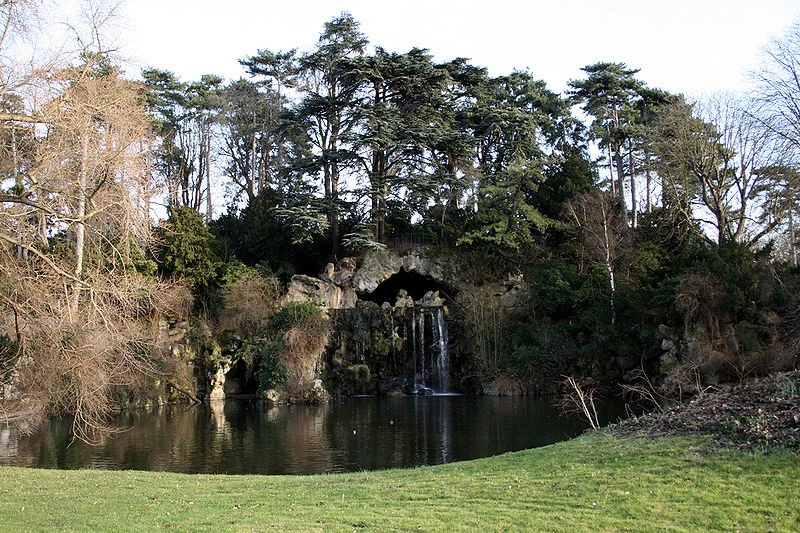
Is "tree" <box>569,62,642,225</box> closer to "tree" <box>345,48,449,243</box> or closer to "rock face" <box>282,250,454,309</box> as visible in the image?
"tree" <box>345,48,449,243</box>

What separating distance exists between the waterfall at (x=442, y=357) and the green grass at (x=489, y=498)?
19832 mm

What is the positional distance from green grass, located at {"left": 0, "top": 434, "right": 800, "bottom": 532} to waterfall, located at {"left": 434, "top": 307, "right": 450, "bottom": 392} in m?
19.8

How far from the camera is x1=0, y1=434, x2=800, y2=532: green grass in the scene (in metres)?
5.73

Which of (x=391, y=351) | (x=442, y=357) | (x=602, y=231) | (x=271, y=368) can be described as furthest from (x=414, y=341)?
(x=602, y=231)

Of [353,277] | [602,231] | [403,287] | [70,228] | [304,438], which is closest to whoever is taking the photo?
[70,228]

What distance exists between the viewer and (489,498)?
6891mm

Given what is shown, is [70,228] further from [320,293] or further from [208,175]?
[208,175]

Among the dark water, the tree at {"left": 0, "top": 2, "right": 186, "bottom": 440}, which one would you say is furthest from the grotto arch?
the tree at {"left": 0, "top": 2, "right": 186, "bottom": 440}

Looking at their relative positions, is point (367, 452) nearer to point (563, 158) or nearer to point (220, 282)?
point (220, 282)

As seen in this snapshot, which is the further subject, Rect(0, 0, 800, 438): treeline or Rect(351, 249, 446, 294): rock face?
Rect(351, 249, 446, 294): rock face

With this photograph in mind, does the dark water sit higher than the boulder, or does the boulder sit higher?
the boulder

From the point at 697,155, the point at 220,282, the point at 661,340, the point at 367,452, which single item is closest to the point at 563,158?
the point at 697,155

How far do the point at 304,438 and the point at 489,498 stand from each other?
10.5 m

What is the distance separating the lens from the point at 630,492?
650 cm
